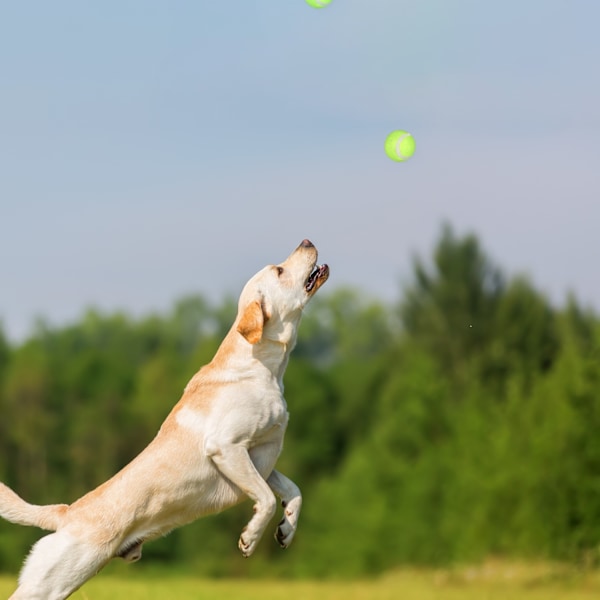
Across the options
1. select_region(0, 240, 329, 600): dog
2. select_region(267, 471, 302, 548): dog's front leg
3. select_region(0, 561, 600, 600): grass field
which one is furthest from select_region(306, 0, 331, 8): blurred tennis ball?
select_region(0, 561, 600, 600): grass field

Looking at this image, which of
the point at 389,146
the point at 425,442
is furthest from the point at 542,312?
the point at 389,146

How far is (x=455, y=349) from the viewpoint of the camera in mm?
33188

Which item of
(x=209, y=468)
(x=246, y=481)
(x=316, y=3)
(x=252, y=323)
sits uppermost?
(x=316, y=3)

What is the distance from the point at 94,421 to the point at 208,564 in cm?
711

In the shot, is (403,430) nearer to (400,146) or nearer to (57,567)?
(400,146)

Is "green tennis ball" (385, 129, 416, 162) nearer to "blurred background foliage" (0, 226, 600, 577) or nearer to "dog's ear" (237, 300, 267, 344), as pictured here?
"dog's ear" (237, 300, 267, 344)

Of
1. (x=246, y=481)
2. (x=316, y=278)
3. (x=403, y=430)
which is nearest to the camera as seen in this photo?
(x=246, y=481)

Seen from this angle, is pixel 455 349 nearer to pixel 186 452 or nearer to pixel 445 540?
pixel 445 540

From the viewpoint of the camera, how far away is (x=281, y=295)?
7.14m

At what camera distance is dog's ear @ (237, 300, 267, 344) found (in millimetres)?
6871

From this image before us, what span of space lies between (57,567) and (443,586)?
1934 cm

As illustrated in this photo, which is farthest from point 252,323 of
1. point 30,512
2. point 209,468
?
point 30,512

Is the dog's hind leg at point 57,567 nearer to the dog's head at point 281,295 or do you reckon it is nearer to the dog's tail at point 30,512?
the dog's tail at point 30,512

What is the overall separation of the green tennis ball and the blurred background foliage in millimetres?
13466
